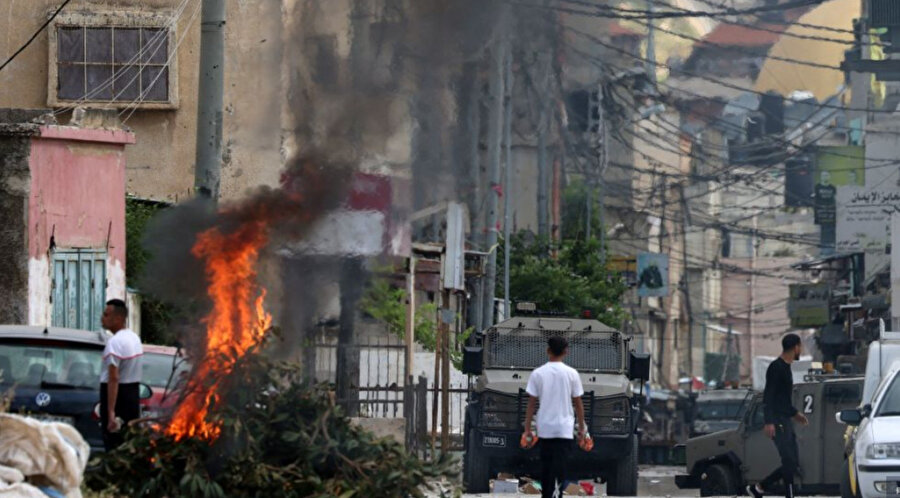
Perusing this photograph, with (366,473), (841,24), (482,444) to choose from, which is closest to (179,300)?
(366,473)

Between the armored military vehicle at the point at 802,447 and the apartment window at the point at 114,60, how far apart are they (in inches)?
523

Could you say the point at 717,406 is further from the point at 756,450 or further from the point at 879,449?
the point at 879,449

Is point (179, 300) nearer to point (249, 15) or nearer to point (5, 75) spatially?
point (249, 15)

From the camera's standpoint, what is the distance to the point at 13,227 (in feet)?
66.9

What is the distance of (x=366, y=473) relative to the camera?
37.6 feet

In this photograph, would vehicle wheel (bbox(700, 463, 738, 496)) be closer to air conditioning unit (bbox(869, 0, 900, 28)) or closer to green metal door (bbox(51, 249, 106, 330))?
green metal door (bbox(51, 249, 106, 330))

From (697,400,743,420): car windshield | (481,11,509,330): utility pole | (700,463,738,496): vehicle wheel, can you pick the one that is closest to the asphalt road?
(700,463,738,496): vehicle wheel

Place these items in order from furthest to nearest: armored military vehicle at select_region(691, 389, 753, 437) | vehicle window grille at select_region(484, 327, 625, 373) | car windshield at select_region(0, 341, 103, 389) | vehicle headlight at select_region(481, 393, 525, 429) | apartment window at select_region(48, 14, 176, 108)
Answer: armored military vehicle at select_region(691, 389, 753, 437) → apartment window at select_region(48, 14, 176, 108) → vehicle window grille at select_region(484, 327, 625, 373) → vehicle headlight at select_region(481, 393, 525, 429) → car windshield at select_region(0, 341, 103, 389)

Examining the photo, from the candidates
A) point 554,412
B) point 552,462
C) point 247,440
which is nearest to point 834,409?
point 552,462

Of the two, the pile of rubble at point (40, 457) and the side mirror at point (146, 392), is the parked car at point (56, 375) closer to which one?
the side mirror at point (146, 392)

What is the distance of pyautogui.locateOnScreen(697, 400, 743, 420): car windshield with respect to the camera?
151ft

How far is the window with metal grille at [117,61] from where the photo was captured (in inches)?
1217

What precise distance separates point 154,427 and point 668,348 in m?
72.8

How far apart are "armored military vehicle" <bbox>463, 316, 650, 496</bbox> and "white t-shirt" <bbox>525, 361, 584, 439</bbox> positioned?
214 inches
